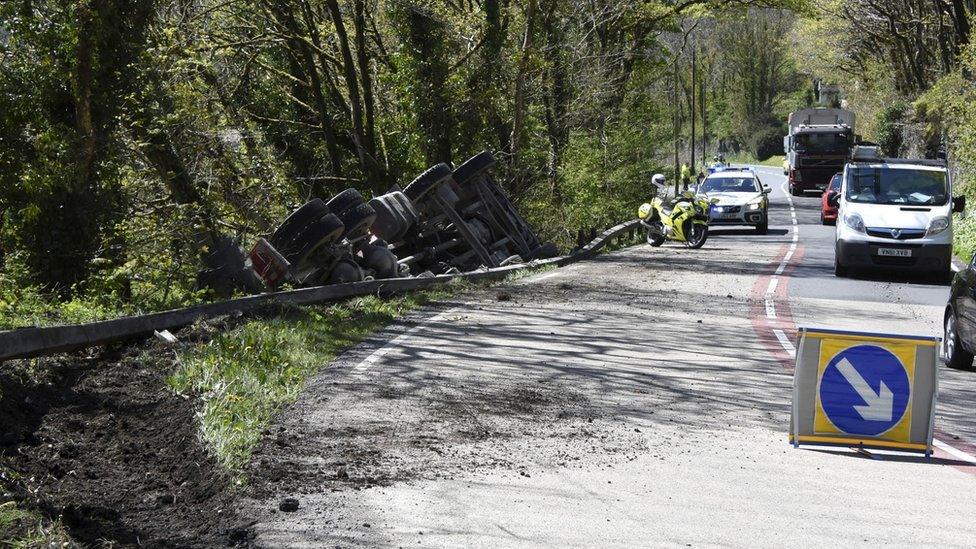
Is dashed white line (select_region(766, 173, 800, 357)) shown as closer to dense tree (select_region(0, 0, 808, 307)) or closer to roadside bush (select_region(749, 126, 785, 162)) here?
dense tree (select_region(0, 0, 808, 307))

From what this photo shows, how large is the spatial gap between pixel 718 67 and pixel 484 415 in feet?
362

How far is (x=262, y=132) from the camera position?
31578 millimetres

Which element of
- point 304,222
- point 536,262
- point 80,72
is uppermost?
point 80,72

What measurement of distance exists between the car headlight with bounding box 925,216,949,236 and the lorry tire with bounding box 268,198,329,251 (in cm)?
1194

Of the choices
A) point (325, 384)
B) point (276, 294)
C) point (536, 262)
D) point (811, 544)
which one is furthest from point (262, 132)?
point (811, 544)

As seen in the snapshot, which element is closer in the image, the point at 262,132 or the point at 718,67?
the point at 262,132

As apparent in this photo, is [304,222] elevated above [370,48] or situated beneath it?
situated beneath

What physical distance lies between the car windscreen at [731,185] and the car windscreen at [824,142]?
22.1m

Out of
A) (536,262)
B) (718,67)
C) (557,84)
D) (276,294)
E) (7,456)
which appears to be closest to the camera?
(7,456)

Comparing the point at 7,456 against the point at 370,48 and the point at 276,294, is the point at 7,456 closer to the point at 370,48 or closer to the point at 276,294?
the point at 276,294

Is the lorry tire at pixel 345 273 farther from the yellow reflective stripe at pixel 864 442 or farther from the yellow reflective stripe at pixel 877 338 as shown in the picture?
the yellow reflective stripe at pixel 864 442

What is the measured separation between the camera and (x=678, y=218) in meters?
30.1

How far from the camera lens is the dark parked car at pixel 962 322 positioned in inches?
506

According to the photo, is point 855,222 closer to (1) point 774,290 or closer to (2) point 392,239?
(1) point 774,290
